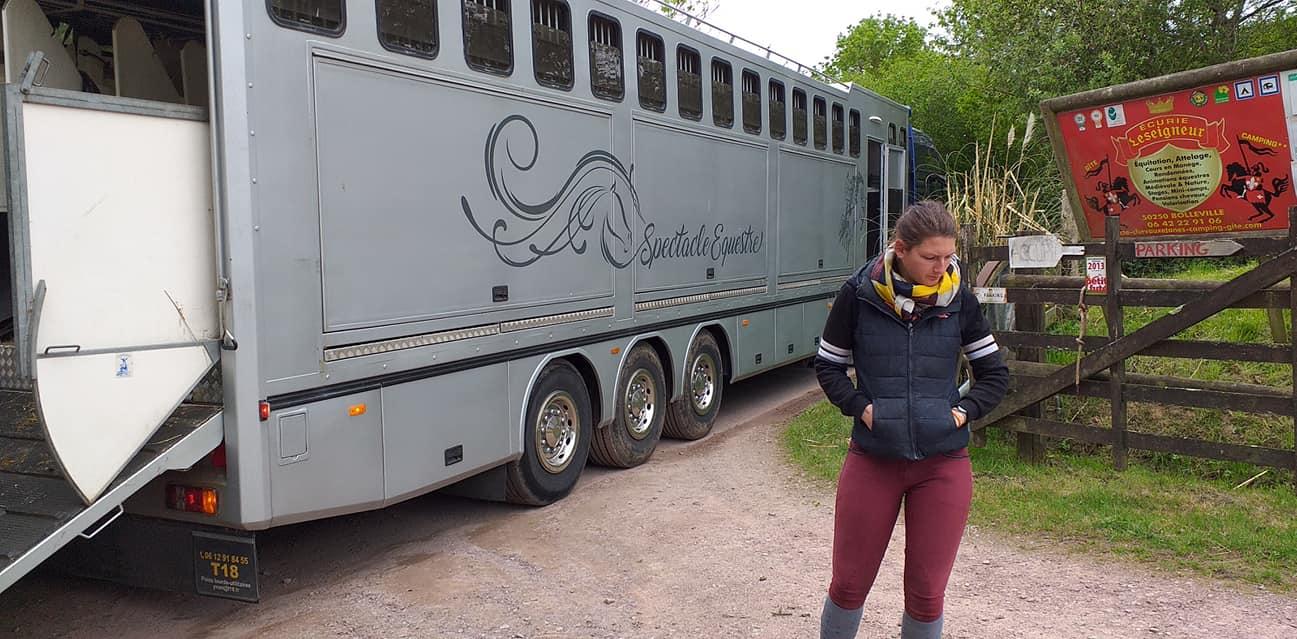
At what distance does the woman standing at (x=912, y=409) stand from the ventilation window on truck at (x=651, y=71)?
4536 mm

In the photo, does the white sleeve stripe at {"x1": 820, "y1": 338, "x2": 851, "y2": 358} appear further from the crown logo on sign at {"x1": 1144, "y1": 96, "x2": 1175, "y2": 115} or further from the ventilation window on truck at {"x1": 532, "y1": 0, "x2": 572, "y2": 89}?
the crown logo on sign at {"x1": 1144, "y1": 96, "x2": 1175, "y2": 115}

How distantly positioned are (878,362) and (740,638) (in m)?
1.73

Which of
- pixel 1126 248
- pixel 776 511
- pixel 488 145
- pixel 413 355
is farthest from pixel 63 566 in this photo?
pixel 1126 248

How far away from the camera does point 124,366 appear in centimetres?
407

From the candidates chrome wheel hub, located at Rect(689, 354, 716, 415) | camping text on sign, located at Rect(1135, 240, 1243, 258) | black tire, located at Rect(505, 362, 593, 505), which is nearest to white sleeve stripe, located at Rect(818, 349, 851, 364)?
black tire, located at Rect(505, 362, 593, 505)

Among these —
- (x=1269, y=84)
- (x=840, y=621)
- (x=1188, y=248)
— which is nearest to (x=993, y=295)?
(x=1188, y=248)

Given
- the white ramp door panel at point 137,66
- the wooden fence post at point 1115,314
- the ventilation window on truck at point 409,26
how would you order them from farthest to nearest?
the wooden fence post at point 1115,314, the ventilation window on truck at point 409,26, the white ramp door panel at point 137,66

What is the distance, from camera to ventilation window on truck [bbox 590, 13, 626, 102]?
7125mm

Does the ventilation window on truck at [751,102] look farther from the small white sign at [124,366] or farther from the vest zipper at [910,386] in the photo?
the small white sign at [124,366]

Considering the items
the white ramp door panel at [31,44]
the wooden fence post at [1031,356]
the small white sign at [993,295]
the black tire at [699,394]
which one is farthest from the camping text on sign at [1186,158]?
the white ramp door panel at [31,44]

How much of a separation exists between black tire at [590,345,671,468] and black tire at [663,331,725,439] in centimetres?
32

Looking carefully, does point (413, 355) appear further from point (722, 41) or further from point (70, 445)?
point (722, 41)

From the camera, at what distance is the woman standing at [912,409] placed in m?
3.40

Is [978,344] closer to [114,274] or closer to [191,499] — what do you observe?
[114,274]
